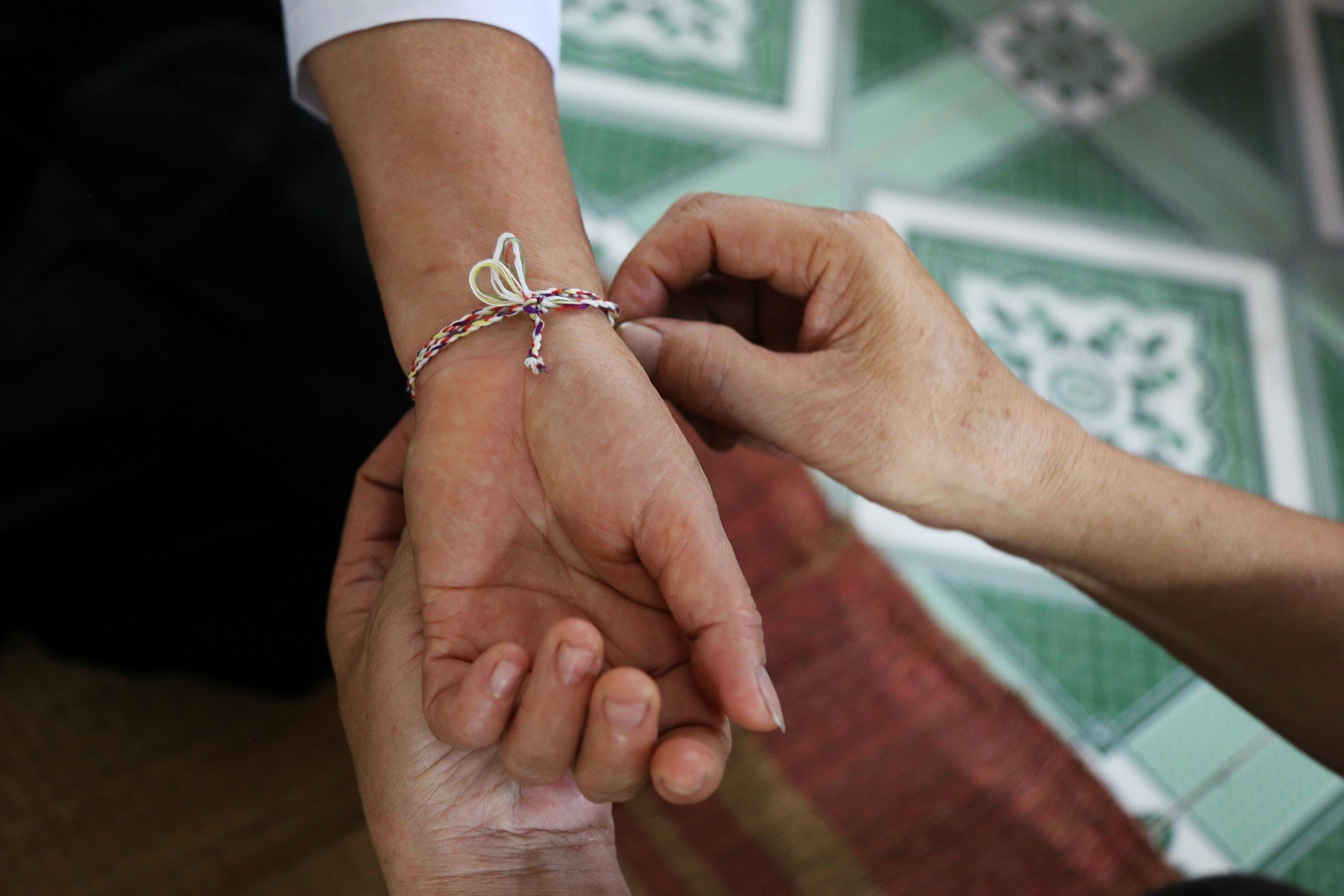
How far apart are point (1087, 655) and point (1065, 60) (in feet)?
4.18

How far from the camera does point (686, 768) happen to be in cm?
61

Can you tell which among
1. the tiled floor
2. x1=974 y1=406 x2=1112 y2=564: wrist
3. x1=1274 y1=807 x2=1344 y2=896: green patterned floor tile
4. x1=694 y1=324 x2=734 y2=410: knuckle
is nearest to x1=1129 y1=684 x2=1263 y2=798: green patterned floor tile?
the tiled floor

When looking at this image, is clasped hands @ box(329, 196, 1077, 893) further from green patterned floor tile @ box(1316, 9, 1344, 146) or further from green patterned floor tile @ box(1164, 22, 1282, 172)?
green patterned floor tile @ box(1316, 9, 1344, 146)

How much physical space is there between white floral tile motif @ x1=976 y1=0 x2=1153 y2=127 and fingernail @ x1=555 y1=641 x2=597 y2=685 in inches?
69.0

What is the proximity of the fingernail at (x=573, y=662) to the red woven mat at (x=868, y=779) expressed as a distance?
64 centimetres

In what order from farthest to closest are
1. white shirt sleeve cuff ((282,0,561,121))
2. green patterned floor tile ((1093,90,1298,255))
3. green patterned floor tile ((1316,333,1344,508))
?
green patterned floor tile ((1093,90,1298,255)) < green patterned floor tile ((1316,333,1344,508)) < white shirt sleeve cuff ((282,0,561,121))

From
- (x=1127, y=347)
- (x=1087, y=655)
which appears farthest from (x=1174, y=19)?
(x=1087, y=655)

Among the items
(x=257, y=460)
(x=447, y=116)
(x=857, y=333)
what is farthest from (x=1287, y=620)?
(x=257, y=460)

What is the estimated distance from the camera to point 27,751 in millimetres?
976

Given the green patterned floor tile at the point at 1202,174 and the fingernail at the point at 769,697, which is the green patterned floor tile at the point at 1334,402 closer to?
the green patterned floor tile at the point at 1202,174

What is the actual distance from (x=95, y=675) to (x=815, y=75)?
162cm

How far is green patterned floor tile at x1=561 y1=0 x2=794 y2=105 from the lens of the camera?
6.19 feet

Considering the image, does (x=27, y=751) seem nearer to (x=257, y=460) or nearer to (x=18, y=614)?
(x=18, y=614)

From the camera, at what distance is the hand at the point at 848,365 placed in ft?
2.80
